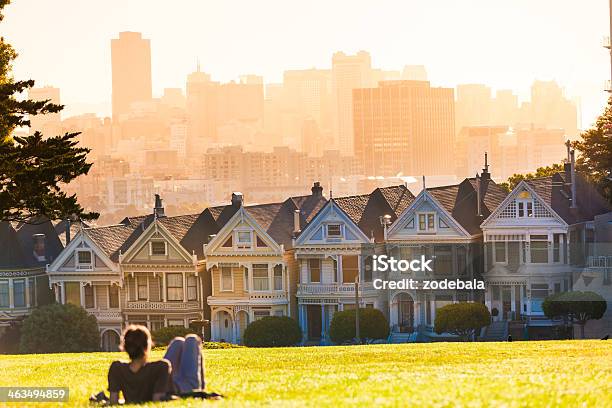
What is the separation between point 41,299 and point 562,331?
2107cm

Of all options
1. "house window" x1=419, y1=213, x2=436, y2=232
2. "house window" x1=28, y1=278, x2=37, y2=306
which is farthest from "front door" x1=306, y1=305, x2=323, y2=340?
"house window" x1=28, y1=278, x2=37, y2=306

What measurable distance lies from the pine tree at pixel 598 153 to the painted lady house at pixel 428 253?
10.5 meters

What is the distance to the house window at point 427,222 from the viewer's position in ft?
175

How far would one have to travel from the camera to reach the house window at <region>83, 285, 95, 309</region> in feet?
188

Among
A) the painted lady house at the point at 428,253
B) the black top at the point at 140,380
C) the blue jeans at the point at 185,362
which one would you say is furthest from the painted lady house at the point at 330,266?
the black top at the point at 140,380

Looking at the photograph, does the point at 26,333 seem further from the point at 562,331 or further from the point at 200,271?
the point at 562,331

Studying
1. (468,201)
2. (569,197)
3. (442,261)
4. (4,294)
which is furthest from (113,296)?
(569,197)

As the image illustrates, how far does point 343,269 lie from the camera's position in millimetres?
54156

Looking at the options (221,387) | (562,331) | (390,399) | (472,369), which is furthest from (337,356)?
(562,331)

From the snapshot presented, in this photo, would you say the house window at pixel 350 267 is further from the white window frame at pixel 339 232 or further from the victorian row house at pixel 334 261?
the white window frame at pixel 339 232

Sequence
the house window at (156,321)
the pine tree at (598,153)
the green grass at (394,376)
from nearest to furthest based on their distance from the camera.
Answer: the green grass at (394,376), the house window at (156,321), the pine tree at (598,153)

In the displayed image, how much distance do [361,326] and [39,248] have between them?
1538cm

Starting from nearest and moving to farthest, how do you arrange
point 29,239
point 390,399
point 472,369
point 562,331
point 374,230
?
point 390,399, point 472,369, point 562,331, point 374,230, point 29,239

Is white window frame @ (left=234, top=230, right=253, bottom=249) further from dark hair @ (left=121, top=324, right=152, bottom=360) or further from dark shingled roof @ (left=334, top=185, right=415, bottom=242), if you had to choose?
dark hair @ (left=121, top=324, right=152, bottom=360)
